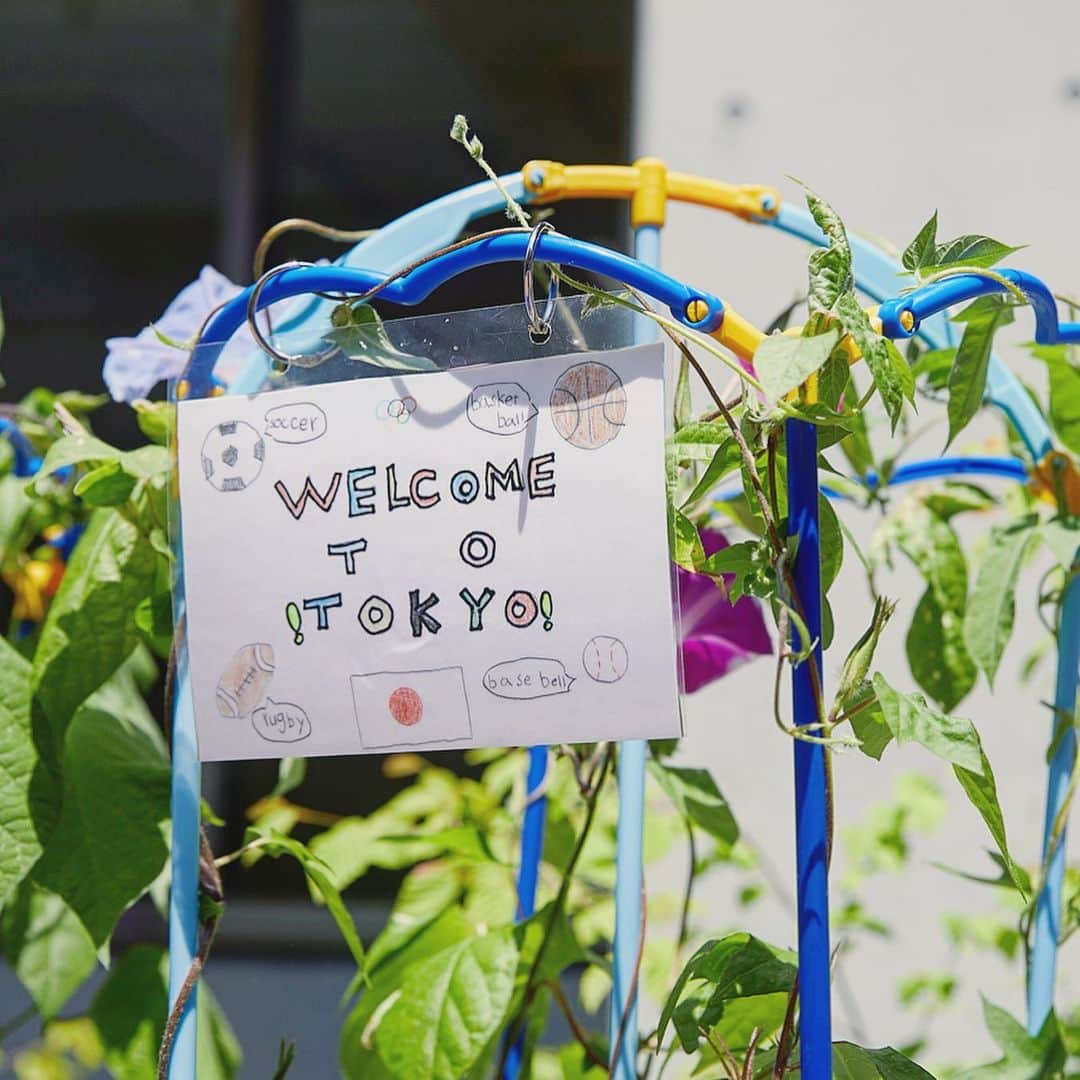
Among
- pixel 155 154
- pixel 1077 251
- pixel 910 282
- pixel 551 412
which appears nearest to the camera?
pixel 551 412

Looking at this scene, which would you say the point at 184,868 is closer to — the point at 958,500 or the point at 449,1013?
the point at 449,1013

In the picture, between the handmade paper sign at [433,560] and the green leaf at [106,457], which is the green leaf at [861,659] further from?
the green leaf at [106,457]

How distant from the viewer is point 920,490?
84 cm

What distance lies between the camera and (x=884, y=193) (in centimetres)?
163

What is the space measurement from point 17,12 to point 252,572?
3637 mm

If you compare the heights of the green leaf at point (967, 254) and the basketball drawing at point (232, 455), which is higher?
the green leaf at point (967, 254)

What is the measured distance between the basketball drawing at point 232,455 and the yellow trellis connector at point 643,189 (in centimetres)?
22

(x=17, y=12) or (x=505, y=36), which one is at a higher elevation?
(x=17, y=12)

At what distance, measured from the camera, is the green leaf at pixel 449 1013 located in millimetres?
604

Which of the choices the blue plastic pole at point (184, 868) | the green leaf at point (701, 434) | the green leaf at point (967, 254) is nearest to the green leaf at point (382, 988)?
the blue plastic pole at point (184, 868)

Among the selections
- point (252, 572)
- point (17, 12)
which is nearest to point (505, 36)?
point (17, 12)

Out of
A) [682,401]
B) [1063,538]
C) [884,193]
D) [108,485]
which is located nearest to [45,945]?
[108,485]

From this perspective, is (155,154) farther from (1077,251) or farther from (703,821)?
(703,821)

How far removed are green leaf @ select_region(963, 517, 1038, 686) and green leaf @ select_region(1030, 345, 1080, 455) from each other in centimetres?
6
